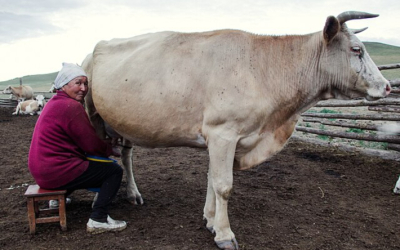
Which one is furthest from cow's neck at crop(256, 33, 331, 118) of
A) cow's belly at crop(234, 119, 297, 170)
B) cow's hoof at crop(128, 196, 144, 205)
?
cow's hoof at crop(128, 196, 144, 205)

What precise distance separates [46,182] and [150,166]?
3158 mm

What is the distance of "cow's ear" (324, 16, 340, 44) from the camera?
129 inches

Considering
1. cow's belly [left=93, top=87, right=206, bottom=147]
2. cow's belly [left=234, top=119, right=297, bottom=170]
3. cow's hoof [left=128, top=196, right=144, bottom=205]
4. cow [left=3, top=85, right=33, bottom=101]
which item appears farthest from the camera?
cow [left=3, top=85, right=33, bottom=101]

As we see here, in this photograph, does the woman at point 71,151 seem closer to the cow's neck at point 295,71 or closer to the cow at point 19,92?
the cow's neck at point 295,71

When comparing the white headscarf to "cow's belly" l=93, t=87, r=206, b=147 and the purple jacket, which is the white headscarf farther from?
"cow's belly" l=93, t=87, r=206, b=147

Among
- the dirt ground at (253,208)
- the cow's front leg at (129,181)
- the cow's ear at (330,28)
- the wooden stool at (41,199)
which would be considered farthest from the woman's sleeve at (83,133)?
the cow's ear at (330,28)

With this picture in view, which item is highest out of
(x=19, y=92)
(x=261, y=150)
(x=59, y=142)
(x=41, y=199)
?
(x=59, y=142)

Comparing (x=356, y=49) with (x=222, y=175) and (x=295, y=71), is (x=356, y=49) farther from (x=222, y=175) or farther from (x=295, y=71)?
(x=222, y=175)

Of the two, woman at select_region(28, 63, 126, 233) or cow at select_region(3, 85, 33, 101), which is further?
cow at select_region(3, 85, 33, 101)

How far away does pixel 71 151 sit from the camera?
3.57 m

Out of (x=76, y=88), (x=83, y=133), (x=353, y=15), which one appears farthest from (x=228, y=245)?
(x=353, y=15)

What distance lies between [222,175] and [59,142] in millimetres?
1624

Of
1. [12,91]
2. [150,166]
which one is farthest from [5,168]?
[12,91]

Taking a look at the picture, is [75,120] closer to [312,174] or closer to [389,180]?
[312,174]
